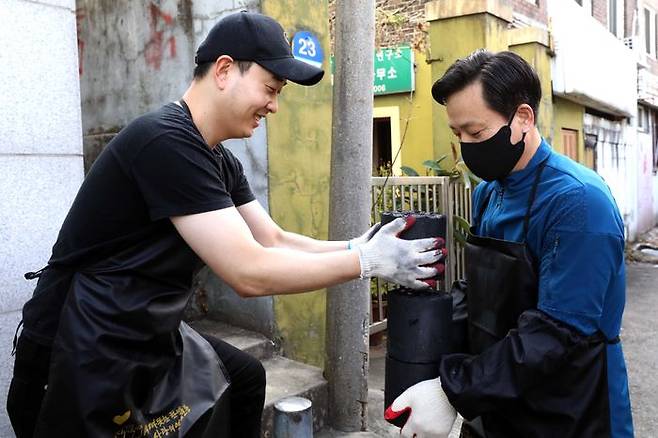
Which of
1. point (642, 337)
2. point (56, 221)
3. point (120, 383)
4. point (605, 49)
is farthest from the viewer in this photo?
point (605, 49)

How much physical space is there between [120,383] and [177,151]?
2.50ft

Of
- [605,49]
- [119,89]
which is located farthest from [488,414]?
[605,49]

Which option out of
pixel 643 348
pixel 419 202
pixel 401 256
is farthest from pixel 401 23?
pixel 401 256

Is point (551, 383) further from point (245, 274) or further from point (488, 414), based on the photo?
point (245, 274)

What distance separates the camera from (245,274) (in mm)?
1983

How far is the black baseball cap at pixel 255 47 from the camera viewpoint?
2.11 m

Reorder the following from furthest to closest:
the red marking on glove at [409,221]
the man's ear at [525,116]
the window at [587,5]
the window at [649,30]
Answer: the window at [649,30], the window at [587,5], the red marking on glove at [409,221], the man's ear at [525,116]

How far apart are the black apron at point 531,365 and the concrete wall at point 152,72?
2.63 metres

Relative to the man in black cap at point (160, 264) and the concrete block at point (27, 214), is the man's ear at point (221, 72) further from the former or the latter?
the concrete block at point (27, 214)

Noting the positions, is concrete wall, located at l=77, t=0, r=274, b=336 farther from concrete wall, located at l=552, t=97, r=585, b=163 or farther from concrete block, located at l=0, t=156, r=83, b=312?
concrete wall, located at l=552, t=97, r=585, b=163

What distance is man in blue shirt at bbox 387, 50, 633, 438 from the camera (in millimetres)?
1629

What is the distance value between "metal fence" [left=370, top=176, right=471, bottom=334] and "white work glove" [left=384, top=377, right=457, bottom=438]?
3.34m

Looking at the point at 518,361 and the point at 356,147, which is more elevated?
the point at 356,147

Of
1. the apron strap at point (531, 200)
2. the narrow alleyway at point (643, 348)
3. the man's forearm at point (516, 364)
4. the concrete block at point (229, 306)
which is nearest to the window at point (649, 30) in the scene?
the narrow alleyway at point (643, 348)
